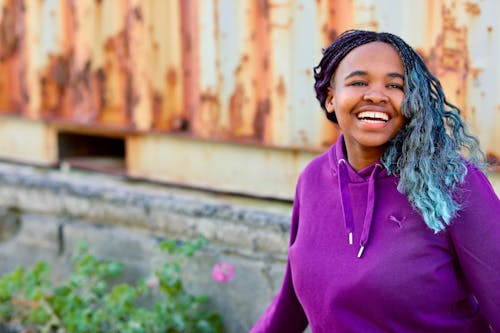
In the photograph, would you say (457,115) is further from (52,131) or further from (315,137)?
(52,131)

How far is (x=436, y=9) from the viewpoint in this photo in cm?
339

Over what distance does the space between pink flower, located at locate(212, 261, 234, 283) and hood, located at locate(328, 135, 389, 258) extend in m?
1.42

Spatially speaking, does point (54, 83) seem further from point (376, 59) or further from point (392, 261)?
point (392, 261)

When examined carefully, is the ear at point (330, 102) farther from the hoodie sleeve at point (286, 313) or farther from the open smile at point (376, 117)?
the hoodie sleeve at point (286, 313)

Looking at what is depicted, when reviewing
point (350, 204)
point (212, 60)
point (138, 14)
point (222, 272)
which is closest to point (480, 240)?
point (350, 204)

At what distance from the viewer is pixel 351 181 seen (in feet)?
8.16

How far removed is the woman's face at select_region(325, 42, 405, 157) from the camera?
2.34 metres

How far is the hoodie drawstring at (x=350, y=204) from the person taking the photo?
7.73 feet

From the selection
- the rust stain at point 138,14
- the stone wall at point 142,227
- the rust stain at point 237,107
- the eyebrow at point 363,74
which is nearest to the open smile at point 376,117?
the eyebrow at point 363,74

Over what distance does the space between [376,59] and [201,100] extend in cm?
204

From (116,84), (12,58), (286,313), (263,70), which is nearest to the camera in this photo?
(286,313)

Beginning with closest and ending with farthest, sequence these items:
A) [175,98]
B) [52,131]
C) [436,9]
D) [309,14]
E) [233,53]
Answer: [436,9], [309,14], [233,53], [175,98], [52,131]

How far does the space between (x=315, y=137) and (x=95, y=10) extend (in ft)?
5.32

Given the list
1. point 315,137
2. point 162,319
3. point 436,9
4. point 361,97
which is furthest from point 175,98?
point 361,97
